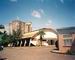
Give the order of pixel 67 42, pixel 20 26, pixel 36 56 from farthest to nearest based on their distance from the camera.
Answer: pixel 20 26 → pixel 67 42 → pixel 36 56

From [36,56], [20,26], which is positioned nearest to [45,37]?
[20,26]

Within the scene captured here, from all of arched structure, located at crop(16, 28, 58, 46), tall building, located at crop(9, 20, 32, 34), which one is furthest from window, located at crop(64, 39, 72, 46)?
tall building, located at crop(9, 20, 32, 34)

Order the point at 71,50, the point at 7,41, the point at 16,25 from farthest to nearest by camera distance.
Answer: the point at 16,25, the point at 7,41, the point at 71,50

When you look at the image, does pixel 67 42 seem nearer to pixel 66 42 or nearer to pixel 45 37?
pixel 66 42

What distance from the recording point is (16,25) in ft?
147

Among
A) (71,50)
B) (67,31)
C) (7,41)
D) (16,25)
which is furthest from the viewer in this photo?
(16,25)

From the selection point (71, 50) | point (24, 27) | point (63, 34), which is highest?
point (24, 27)

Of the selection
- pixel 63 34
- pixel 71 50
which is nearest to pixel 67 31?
pixel 63 34

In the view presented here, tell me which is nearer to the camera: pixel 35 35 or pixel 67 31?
pixel 67 31

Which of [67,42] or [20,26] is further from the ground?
[20,26]

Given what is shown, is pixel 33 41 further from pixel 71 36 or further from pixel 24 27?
pixel 71 36

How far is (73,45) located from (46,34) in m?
24.5

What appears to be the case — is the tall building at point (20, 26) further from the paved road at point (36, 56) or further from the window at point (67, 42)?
the window at point (67, 42)

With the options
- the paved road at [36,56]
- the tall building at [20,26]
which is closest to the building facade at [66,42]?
the paved road at [36,56]
